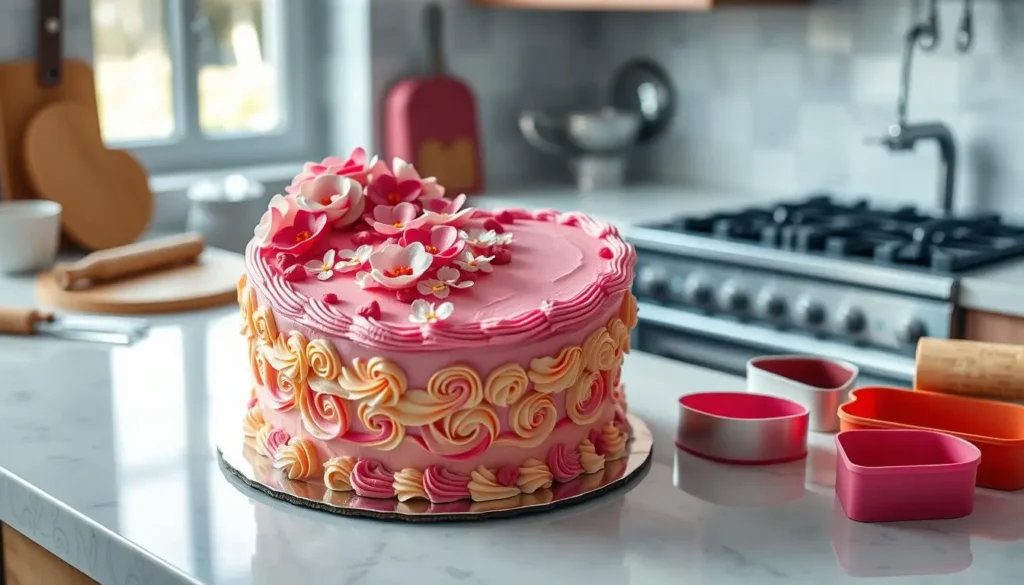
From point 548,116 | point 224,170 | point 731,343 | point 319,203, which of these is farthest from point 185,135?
point 319,203

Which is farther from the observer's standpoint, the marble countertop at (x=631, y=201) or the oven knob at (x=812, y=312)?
the marble countertop at (x=631, y=201)

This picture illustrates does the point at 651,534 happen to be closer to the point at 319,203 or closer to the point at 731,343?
the point at 319,203

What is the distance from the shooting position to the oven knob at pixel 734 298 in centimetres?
247

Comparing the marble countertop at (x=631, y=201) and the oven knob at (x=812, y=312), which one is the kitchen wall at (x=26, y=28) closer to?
the marble countertop at (x=631, y=201)

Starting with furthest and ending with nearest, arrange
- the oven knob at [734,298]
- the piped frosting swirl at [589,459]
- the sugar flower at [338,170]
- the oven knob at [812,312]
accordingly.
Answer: the oven knob at [734,298] < the oven knob at [812,312] < the sugar flower at [338,170] < the piped frosting swirl at [589,459]

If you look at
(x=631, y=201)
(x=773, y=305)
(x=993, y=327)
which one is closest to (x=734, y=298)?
(x=773, y=305)

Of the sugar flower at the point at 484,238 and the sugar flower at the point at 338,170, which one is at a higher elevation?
the sugar flower at the point at 338,170

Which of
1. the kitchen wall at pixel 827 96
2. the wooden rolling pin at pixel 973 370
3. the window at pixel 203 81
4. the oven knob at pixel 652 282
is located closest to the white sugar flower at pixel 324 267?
the wooden rolling pin at pixel 973 370

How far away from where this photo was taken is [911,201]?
288 cm

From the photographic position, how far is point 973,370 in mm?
1368

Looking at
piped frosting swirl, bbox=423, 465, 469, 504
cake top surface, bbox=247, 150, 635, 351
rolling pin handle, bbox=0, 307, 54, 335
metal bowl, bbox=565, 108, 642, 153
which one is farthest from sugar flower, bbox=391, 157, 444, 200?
metal bowl, bbox=565, 108, 642, 153

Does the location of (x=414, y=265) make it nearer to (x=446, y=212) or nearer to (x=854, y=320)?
(x=446, y=212)

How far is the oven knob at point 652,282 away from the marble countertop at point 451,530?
112 centimetres

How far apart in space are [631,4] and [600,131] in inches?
15.5
